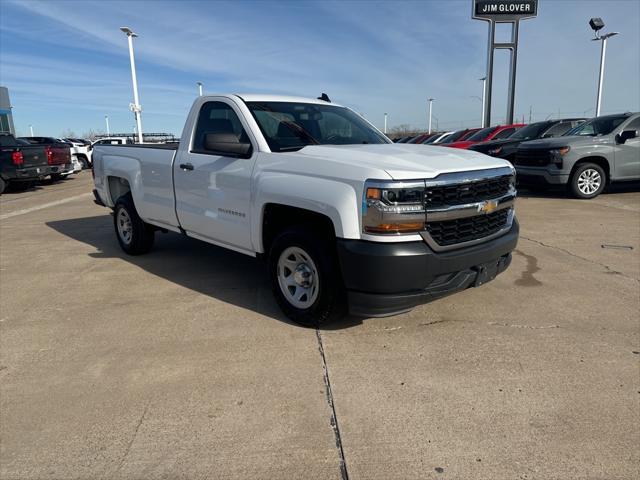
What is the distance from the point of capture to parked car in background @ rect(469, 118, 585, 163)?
1266cm

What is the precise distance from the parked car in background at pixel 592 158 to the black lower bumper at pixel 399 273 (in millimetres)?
8036

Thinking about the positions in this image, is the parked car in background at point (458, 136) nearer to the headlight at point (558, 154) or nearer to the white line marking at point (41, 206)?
the headlight at point (558, 154)

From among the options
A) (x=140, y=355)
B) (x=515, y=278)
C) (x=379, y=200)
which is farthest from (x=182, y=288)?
(x=515, y=278)

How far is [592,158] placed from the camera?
10422 mm

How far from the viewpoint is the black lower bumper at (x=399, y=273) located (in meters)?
3.23

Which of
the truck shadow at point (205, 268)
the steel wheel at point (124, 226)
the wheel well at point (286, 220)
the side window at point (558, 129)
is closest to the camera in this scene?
the wheel well at point (286, 220)

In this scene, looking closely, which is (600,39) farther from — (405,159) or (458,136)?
(405,159)

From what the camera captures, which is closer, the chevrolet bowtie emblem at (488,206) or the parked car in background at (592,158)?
the chevrolet bowtie emblem at (488,206)

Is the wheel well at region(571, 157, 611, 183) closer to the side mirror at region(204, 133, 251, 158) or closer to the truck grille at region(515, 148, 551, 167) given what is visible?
the truck grille at region(515, 148, 551, 167)

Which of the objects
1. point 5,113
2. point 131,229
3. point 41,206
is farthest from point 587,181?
point 5,113

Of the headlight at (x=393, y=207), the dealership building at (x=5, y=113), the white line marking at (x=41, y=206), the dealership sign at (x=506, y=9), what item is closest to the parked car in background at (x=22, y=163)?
the white line marking at (x=41, y=206)

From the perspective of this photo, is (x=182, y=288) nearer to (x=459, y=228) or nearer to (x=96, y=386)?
(x=96, y=386)

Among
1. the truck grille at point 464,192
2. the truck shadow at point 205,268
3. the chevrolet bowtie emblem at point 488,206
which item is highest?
the truck grille at point 464,192

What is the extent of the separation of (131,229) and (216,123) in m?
2.41
